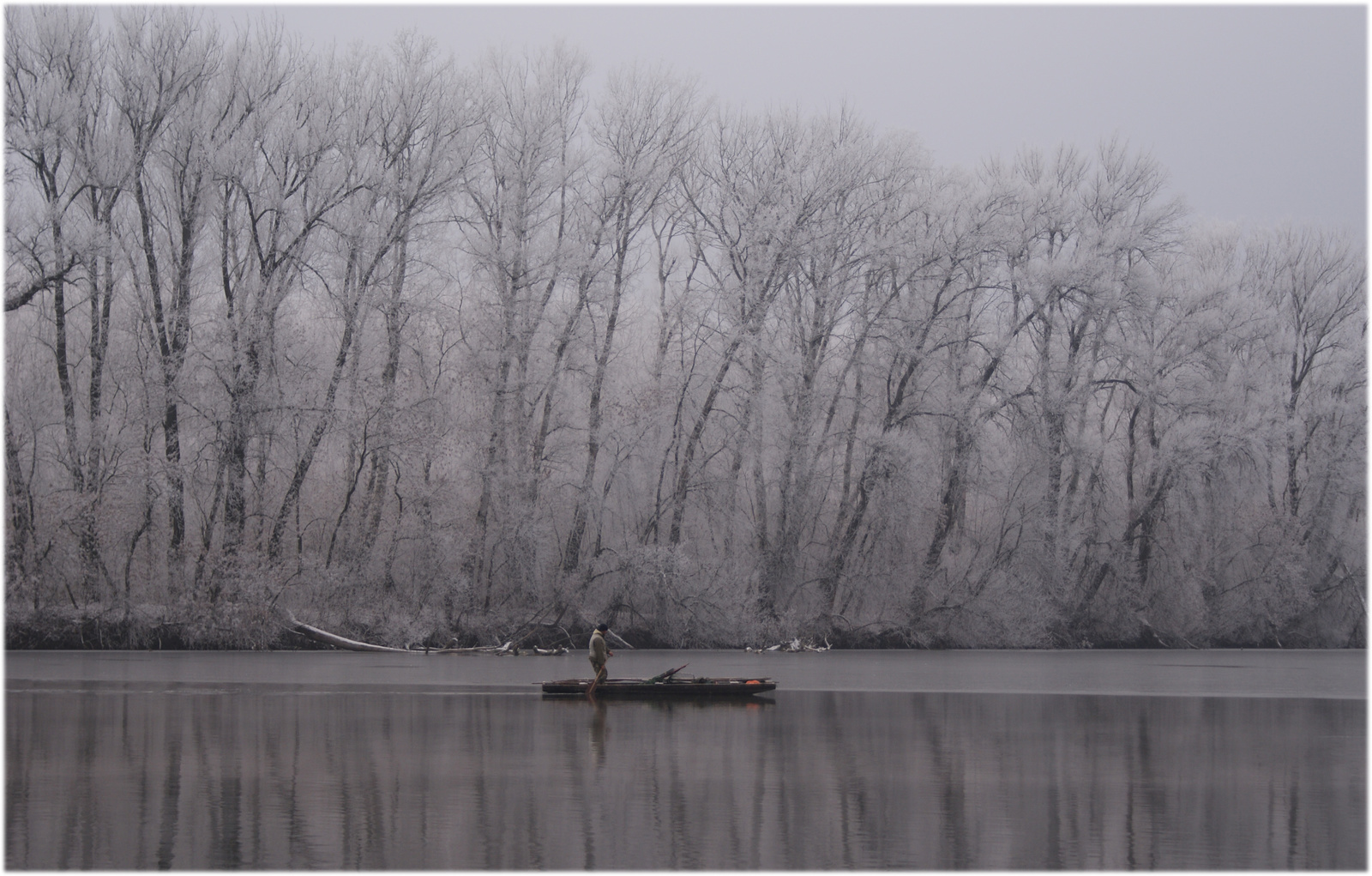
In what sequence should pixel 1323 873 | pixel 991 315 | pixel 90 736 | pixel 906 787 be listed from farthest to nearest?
pixel 991 315 < pixel 90 736 < pixel 906 787 < pixel 1323 873

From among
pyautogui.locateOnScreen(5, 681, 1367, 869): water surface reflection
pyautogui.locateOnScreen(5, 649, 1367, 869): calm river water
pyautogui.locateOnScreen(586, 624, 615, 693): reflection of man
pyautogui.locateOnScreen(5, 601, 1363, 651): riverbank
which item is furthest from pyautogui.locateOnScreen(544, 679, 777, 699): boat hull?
pyautogui.locateOnScreen(5, 601, 1363, 651): riverbank

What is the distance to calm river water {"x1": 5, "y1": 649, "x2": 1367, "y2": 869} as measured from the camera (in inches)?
473

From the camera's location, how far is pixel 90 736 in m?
19.6

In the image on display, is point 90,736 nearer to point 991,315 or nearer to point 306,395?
point 306,395

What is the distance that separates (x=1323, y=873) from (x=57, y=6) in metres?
43.5

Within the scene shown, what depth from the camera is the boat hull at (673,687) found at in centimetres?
2608

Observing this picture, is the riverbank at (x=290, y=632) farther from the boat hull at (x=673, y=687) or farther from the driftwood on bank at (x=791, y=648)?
the boat hull at (x=673, y=687)

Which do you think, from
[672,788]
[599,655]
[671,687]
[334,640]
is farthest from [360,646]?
[672,788]

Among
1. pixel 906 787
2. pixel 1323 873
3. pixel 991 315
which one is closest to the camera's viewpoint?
pixel 1323 873

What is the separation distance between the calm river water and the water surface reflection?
5 cm

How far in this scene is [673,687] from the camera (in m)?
26.0

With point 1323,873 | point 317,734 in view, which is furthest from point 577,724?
point 1323,873

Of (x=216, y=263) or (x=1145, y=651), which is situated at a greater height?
(x=216, y=263)

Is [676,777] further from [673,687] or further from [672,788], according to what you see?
[673,687]
